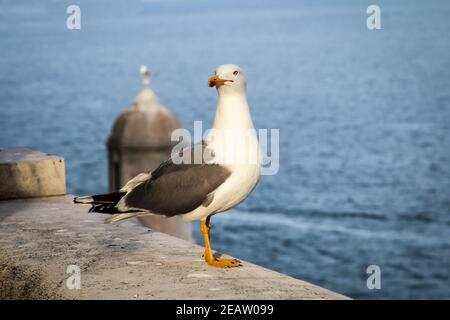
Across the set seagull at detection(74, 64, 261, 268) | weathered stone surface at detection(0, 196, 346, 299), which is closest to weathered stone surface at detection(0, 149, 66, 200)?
weathered stone surface at detection(0, 196, 346, 299)

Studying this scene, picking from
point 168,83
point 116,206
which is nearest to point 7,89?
point 168,83

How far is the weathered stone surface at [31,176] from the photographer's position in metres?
8.39

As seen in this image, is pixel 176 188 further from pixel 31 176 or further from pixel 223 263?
pixel 31 176

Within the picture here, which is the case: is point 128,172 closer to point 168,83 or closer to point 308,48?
point 168,83

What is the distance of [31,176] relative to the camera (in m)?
8.51

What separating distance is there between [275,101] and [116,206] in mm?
86614

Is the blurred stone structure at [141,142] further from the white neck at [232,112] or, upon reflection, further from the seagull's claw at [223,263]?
the white neck at [232,112]

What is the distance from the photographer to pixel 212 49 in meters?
148

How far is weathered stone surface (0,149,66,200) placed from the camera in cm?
839

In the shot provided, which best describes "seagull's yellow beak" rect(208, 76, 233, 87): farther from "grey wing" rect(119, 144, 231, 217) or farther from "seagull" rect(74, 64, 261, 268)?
"grey wing" rect(119, 144, 231, 217)

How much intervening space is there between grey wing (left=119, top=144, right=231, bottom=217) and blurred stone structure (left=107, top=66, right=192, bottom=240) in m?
13.5

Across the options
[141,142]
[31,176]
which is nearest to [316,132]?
[141,142]

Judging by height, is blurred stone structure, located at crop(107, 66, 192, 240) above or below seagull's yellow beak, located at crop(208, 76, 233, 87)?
below

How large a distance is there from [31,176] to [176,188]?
2958 millimetres
